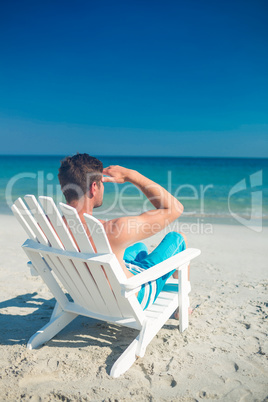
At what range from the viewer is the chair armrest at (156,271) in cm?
196

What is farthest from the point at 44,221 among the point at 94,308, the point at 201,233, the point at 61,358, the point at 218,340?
the point at 201,233

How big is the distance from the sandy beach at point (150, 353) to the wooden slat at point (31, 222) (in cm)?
84

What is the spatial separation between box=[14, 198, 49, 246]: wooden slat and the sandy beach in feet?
2.76

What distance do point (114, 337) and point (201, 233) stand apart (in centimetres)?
A: 434

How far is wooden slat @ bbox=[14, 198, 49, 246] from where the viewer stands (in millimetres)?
2273

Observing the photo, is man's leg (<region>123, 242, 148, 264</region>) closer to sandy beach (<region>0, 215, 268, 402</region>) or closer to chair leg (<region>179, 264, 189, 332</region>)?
chair leg (<region>179, 264, 189, 332</region>)

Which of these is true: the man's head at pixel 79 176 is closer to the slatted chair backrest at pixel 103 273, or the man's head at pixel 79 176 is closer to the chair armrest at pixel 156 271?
the slatted chair backrest at pixel 103 273

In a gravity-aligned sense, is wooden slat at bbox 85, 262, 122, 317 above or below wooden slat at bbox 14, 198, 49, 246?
below

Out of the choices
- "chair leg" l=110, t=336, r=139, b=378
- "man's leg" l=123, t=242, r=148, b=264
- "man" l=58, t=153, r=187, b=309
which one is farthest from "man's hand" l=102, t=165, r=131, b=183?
"chair leg" l=110, t=336, r=139, b=378

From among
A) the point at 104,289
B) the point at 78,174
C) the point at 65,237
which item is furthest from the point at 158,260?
the point at 78,174

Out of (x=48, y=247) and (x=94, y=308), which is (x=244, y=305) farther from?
(x=48, y=247)

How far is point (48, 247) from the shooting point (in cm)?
228

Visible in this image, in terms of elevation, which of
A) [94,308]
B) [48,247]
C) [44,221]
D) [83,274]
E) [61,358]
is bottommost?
[61,358]

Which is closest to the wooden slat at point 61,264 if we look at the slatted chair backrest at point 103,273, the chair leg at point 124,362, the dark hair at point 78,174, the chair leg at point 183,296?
the slatted chair backrest at point 103,273
